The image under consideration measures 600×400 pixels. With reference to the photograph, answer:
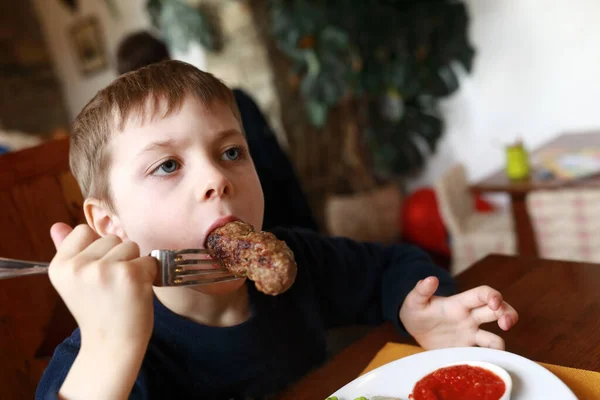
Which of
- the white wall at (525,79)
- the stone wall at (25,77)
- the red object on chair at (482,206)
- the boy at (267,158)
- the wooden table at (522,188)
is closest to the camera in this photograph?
the boy at (267,158)

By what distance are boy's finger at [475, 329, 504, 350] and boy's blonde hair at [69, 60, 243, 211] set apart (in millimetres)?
584

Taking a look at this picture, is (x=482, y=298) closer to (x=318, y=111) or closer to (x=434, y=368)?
(x=434, y=368)

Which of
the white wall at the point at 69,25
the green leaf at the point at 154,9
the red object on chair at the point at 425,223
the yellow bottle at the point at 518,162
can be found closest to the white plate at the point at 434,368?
the yellow bottle at the point at 518,162

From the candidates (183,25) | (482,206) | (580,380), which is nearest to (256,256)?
(580,380)

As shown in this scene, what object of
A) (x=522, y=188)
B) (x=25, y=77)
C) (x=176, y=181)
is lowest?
(x=522, y=188)

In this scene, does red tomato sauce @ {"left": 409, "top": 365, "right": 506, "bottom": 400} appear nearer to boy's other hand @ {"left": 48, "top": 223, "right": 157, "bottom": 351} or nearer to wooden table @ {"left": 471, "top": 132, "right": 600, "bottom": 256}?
boy's other hand @ {"left": 48, "top": 223, "right": 157, "bottom": 351}

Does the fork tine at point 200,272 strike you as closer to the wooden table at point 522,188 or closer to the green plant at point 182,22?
the wooden table at point 522,188

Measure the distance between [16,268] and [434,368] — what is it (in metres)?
0.57

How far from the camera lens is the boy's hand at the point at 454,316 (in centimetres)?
81

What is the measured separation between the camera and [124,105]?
94cm

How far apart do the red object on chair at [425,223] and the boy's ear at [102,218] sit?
125 inches

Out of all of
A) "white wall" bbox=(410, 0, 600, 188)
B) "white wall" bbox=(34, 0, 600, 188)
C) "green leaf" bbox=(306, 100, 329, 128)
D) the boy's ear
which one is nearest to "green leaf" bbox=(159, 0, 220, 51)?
"white wall" bbox=(34, 0, 600, 188)

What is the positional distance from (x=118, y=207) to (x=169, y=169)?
0.12 metres

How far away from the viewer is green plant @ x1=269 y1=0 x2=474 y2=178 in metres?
3.58
